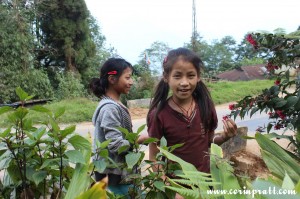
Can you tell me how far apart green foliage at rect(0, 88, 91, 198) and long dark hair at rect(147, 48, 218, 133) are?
2.28 feet

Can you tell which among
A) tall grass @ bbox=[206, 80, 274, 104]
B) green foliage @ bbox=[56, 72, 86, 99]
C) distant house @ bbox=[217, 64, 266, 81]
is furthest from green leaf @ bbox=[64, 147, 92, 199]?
distant house @ bbox=[217, 64, 266, 81]

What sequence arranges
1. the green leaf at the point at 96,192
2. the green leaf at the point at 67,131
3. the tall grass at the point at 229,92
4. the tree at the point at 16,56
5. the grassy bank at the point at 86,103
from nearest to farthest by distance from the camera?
the green leaf at the point at 96,192 < the green leaf at the point at 67,131 < the grassy bank at the point at 86,103 < the tree at the point at 16,56 < the tall grass at the point at 229,92

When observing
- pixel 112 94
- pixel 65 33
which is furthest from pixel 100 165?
pixel 65 33

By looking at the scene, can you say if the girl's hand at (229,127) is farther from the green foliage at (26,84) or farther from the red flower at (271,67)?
the green foliage at (26,84)

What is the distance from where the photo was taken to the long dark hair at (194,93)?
1483 mm

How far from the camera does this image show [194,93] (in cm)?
162

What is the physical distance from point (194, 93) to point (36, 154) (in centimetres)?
87

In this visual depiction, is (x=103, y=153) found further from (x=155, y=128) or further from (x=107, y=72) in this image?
(x=107, y=72)

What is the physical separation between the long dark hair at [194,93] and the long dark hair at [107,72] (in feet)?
0.86

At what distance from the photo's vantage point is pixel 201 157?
150 centimetres

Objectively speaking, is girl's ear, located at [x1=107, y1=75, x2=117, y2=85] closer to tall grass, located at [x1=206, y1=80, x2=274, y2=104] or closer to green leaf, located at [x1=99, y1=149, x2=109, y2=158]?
green leaf, located at [x1=99, y1=149, x2=109, y2=158]

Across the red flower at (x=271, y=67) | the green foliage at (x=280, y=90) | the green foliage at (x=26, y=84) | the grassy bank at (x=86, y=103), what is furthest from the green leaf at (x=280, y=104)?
the green foliage at (x=26, y=84)

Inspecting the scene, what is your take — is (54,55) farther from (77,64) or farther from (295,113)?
(295,113)

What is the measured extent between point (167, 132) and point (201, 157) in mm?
169
